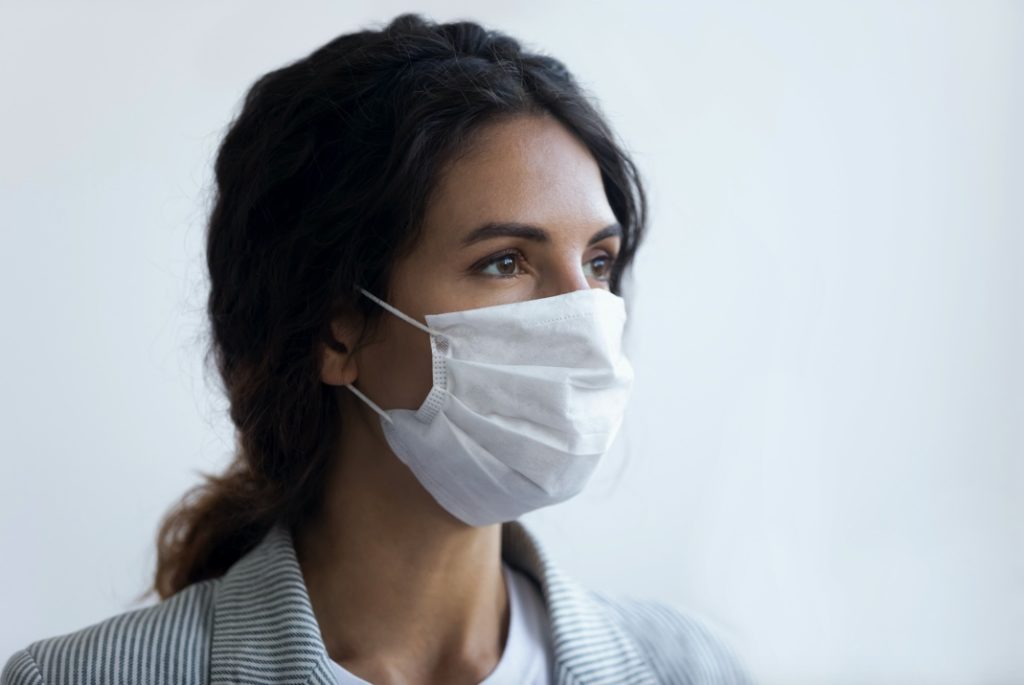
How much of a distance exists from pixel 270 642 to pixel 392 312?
51cm

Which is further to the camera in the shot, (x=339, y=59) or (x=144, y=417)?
(x=144, y=417)

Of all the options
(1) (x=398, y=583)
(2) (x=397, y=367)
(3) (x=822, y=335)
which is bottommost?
(1) (x=398, y=583)

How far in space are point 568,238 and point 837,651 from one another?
1.57 m

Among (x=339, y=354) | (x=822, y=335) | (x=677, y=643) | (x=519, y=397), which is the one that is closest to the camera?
(x=519, y=397)

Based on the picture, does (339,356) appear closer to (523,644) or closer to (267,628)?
(267,628)

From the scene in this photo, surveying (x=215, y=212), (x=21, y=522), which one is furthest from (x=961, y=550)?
(x=21, y=522)

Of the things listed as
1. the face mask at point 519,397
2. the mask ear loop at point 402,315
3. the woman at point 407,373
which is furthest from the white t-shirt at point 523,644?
the mask ear loop at point 402,315

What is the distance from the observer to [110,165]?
2.22m

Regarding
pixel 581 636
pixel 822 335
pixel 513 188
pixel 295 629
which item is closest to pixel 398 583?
pixel 295 629

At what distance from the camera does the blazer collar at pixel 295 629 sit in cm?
162

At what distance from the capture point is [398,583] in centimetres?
171

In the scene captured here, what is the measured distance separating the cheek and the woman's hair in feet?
0.16

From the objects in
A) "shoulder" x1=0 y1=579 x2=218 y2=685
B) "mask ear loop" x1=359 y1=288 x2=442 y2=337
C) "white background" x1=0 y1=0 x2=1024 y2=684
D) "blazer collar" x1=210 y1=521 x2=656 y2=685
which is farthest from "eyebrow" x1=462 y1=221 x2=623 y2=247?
"white background" x1=0 y1=0 x2=1024 y2=684

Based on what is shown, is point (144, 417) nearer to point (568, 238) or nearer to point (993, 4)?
point (568, 238)
